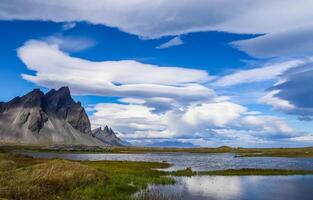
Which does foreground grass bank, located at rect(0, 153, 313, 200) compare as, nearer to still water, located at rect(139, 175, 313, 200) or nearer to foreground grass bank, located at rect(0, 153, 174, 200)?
foreground grass bank, located at rect(0, 153, 174, 200)

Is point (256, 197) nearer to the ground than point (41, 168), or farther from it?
nearer to the ground

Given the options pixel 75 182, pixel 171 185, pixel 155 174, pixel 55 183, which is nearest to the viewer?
pixel 55 183

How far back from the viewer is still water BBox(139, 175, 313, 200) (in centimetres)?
4925

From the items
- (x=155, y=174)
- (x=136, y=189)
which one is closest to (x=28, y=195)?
(x=136, y=189)

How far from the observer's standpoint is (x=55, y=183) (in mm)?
43906

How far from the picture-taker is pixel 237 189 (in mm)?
56750

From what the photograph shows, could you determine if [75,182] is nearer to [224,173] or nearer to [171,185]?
[171,185]

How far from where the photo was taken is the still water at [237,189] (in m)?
49.2

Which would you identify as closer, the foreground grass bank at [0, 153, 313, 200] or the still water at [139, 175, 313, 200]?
the foreground grass bank at [0, 153, 313, 200]

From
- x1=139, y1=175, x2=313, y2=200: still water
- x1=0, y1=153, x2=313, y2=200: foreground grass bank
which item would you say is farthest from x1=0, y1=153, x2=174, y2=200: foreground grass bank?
x1=139, y1=175, x2=313, y2=200: still water

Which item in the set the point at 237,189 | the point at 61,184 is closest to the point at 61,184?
the point at 61,184

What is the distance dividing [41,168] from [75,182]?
4957mm

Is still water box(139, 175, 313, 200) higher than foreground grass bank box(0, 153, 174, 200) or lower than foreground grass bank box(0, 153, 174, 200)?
lower

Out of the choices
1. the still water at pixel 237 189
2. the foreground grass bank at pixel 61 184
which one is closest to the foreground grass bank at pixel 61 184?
the foreground grass bank at pixel 61 184
